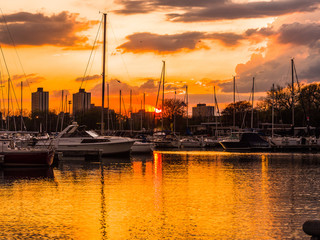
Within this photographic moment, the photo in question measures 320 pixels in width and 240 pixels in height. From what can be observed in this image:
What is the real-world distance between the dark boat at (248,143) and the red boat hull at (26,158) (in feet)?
202

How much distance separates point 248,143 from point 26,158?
6344 cm

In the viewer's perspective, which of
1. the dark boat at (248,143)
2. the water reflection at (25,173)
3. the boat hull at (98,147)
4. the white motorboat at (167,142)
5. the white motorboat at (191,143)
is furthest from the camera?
the white motorboat at (191,143)

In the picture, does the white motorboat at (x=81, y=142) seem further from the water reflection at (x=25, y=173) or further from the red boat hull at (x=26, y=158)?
the water reflection at (x=25, y=173)

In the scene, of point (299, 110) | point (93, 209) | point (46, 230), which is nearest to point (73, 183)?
point (93, 209)

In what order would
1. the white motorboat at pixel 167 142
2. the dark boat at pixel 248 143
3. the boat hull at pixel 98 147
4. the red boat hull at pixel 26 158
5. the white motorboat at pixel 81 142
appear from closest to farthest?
the red boat hull at pixel 26 158, the boat hull at pixel 98 147, the white motorboat at pixel 81 142, the dark boat at pixel 248 143, the white motorboat at pixel 167 142

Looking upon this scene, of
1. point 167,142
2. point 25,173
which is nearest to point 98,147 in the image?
point 25,173

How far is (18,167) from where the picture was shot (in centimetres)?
5031

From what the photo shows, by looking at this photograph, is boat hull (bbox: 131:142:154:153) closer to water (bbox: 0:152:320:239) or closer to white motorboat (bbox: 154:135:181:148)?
white motorboat (bbox: 154:135:181:148)

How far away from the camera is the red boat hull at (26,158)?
1947 inches

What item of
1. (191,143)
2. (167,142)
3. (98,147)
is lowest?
(191,143)

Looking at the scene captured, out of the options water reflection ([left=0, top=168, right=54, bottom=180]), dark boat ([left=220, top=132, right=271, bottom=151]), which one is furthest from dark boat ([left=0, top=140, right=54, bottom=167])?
dark boat ([left=220, top=132, right=271, bottom=151])

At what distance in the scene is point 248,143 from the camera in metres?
105

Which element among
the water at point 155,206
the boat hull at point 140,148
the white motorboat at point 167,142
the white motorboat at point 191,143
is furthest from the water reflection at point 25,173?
the white motorboat at point 191,143

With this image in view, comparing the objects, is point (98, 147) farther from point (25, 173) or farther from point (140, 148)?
point (25, 173)
